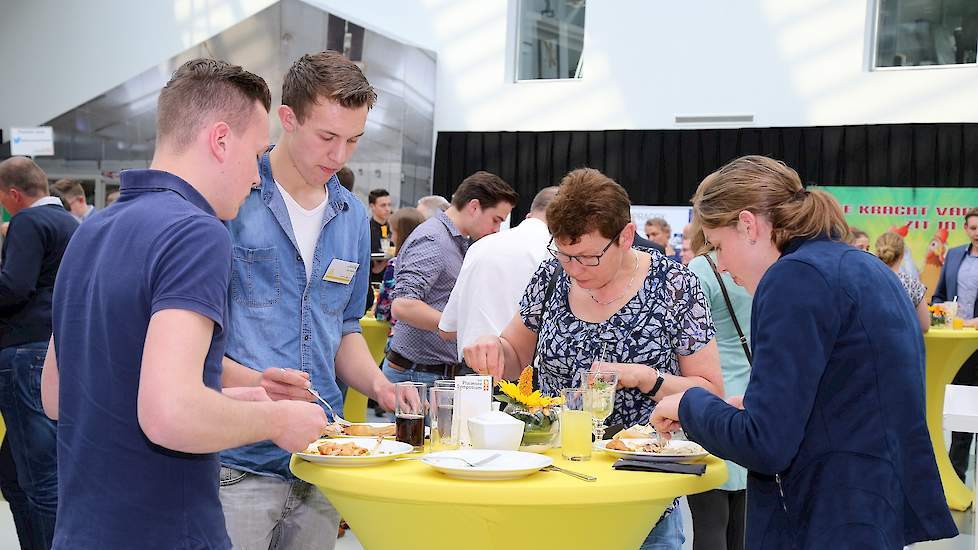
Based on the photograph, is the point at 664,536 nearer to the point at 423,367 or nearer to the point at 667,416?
the point at 667,416

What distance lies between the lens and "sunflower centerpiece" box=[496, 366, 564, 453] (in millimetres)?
2250

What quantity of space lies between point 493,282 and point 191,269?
8.08 ft

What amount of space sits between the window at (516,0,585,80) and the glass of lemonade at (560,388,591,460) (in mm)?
9565

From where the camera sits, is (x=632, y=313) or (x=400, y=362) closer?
(x=632, y=313)

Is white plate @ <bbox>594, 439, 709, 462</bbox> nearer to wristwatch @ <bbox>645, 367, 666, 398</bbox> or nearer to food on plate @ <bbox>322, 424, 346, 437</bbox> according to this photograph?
wristwatch @ <bbox>645, 367, 666, 398</bbox>

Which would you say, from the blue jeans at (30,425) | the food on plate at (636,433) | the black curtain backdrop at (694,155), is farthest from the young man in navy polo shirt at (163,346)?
the black curtain backdrop at (694,155)

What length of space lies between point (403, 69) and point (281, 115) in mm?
9088

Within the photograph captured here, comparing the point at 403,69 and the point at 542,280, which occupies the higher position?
the point at 403,69

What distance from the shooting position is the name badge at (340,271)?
7.49 ft

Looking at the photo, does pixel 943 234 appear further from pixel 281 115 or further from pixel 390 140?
pixel 281 115

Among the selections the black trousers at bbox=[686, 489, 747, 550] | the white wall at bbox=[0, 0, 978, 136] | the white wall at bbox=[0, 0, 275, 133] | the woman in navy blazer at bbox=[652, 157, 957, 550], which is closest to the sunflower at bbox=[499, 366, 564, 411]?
the woman in navy blazer at bbox=[652, 157, 957, 550]

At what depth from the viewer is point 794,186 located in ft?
6.55

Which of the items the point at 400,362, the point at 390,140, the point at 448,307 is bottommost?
the point at 400,362

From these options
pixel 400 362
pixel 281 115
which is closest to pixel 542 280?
pixel 281 115
